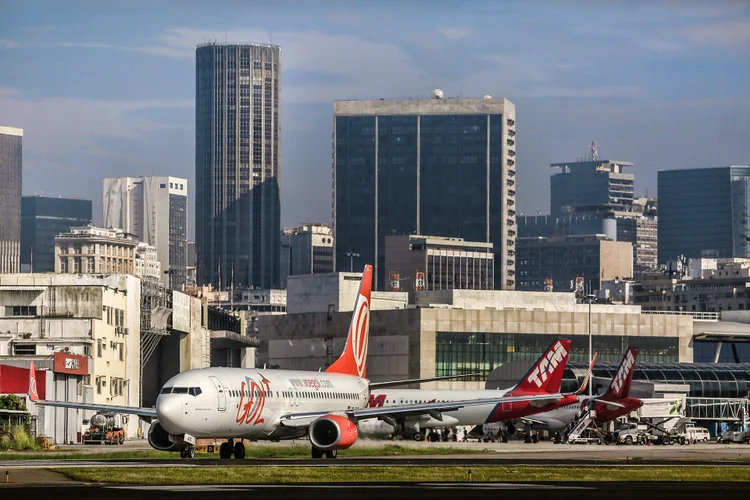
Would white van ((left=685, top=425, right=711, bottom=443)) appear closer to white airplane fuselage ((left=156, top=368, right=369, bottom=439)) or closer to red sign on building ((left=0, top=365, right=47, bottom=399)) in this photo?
white airplane fuselage ((left=156, top=368, right=369, bottom=439))

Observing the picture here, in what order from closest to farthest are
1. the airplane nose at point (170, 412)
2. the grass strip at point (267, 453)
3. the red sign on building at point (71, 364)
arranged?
1. the airplane nose at point (170, 412)
2. the grass strip at point (267, 453)
3. the red sign on building at point (71, 364)

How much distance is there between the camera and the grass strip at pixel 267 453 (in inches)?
3276

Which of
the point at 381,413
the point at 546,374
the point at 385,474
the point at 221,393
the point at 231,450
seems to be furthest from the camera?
the point at 546,374

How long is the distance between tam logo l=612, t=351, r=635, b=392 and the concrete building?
163 feet

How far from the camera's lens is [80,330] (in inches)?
5881

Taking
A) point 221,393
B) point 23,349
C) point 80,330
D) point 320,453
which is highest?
point 80,330

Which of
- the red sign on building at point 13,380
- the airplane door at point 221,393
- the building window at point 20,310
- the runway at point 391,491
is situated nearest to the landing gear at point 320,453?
the airplane door at point 221,393

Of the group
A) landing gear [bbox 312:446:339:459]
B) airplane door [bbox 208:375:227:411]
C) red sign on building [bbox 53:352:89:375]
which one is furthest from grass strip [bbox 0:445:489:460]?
red sign on building [bbox 53:352:89:375]

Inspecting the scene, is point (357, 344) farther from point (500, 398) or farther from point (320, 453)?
point (500, 398)

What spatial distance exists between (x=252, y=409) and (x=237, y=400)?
172 centimetres

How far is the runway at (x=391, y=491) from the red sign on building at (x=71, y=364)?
7669 cm

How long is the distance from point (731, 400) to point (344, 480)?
131m

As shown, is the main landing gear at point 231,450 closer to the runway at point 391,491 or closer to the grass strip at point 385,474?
the grass strip at point 385,474

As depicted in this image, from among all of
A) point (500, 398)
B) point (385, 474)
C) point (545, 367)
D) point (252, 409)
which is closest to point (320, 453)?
point (252, 409)
